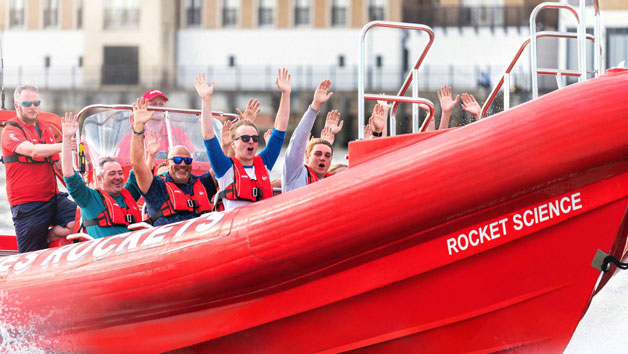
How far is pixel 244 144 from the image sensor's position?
12.4 ft

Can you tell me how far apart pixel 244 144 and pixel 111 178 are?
95 cm

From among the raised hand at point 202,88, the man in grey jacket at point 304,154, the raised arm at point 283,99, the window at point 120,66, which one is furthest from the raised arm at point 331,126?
the window at point 120,66

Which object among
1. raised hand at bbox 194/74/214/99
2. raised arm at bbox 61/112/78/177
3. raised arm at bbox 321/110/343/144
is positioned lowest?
raised arm at bbox 61/112/78/177

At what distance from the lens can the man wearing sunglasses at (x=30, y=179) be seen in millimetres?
4723

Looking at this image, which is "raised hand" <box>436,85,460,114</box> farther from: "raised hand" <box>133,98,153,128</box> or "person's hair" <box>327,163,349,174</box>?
"raised hand" <box>133,98,153,128</box>

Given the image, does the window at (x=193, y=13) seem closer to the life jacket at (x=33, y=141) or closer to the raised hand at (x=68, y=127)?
the life jacket at (x=33, y=141)

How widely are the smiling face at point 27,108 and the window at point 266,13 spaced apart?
85.2 ft

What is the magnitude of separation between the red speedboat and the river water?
98cm

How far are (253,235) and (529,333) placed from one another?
3.85 feet

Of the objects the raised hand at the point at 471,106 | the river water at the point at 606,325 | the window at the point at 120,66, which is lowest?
the river water at the point at 606,325

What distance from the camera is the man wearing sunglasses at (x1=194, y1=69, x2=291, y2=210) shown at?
3.68 meters

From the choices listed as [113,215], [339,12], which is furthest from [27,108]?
[339,12]

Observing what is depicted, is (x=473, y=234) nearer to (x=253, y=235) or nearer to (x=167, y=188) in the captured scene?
(x=253, y=235)

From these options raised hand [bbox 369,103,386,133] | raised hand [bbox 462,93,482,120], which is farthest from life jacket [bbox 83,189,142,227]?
raised hand [bbox 462,93,482,120]
